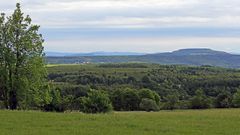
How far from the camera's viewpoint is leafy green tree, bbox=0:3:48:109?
140 feet

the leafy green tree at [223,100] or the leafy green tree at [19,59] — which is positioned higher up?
the leafy green tree at [19,59]

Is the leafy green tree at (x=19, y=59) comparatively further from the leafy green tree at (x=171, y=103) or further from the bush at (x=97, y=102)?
the leafy green tree at (x=171, y=103)

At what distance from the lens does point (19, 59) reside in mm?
42906

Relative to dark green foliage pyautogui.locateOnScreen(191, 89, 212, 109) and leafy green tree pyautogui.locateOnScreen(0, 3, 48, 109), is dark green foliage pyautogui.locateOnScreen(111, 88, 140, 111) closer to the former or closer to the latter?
dark green foliage pyautogui.locateOnScreen(191, 89, 212, 109)

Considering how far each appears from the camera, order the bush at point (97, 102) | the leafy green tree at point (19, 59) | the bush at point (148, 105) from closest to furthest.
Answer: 1. the leafy green tree at point (19, 59)
2. the bush at point (97, 102)
3. the bush at point (148, 105)

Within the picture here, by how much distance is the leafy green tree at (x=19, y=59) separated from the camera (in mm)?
42562

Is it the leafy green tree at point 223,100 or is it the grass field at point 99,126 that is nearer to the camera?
the grass field at point 99,126

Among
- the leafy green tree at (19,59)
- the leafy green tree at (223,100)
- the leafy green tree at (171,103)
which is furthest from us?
the leafy green tree at (171,103)

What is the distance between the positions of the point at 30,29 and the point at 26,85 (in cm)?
540

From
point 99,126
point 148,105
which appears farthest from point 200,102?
A: point 99,126

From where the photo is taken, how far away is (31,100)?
148 feet

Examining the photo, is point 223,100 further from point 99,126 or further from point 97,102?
point 99,126

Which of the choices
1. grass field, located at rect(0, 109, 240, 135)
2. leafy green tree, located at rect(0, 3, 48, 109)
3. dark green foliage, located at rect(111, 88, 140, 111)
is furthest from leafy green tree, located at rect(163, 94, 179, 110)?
grass field, located at rect(0, 109, 240, 135)

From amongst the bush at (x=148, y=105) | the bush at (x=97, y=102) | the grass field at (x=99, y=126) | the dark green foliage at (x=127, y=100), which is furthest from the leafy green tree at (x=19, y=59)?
the dark green foliage at (x=127, y=100)
